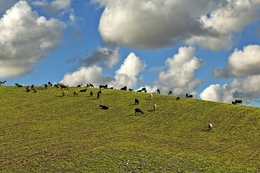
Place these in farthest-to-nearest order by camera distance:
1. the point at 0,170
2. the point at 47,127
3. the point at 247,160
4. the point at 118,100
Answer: the point at 118,100 < the point at 47,127 < the point at 247,160 < the point at 0,170

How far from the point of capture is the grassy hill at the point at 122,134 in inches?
1550

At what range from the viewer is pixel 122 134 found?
175 ft

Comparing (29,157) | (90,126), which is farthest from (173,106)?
(29,157)

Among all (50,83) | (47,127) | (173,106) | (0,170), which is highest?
(50,83)

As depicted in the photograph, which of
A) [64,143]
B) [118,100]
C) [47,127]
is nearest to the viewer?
[64,143]

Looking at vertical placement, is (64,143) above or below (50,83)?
below

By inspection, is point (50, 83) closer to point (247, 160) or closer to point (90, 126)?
point (90, 126)

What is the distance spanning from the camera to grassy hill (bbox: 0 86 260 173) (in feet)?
129

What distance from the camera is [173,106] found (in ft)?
235

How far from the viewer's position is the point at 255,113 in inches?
2574

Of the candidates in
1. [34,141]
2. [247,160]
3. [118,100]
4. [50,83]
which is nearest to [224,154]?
[247,160]

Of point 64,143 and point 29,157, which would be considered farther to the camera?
point 64,143

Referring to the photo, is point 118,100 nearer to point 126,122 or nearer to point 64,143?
point 126,122

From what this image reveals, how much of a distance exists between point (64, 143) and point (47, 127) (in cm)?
1003
